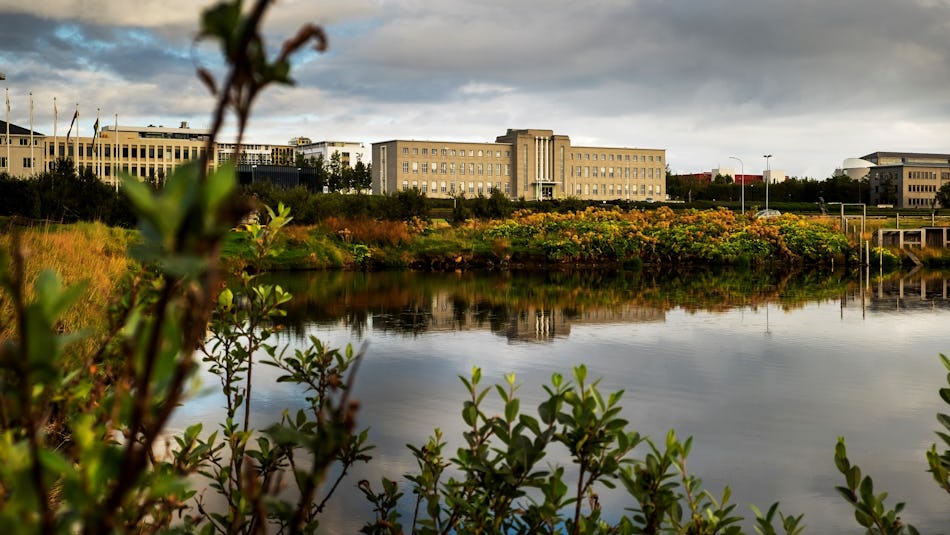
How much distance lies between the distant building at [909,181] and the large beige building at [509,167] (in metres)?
32.0

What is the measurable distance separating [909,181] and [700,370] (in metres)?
126

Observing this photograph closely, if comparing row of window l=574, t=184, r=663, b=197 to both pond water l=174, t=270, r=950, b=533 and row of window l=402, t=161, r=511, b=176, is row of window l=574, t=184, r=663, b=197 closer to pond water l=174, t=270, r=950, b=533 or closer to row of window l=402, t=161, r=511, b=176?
row of window l=402, t=161, r=511, b=176

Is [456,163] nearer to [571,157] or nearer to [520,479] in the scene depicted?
[571,157]

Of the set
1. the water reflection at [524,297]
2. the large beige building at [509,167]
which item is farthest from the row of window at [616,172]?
the water reflection at [524,297]

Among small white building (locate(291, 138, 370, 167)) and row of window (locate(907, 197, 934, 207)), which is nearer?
row of window (locate(907, 197, 934, 207))

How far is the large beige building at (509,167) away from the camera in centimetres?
10756

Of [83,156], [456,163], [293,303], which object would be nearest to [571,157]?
[456,163]

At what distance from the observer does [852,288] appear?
2009 centimetres

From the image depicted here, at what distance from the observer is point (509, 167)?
110562 mm

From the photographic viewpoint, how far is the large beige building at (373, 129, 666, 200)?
107562 millimetres

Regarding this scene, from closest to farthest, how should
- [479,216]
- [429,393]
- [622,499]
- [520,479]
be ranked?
[520,479]
[622,499]
[429,393]
[479,216]

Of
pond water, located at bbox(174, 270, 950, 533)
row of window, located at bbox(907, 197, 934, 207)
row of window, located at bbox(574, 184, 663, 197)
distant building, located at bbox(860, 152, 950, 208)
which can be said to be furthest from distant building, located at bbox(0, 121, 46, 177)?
row of window, located at bbox(907, 197, 934, 207)

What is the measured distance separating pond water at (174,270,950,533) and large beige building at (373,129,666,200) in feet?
293

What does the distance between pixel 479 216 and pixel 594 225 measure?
18.4ft
